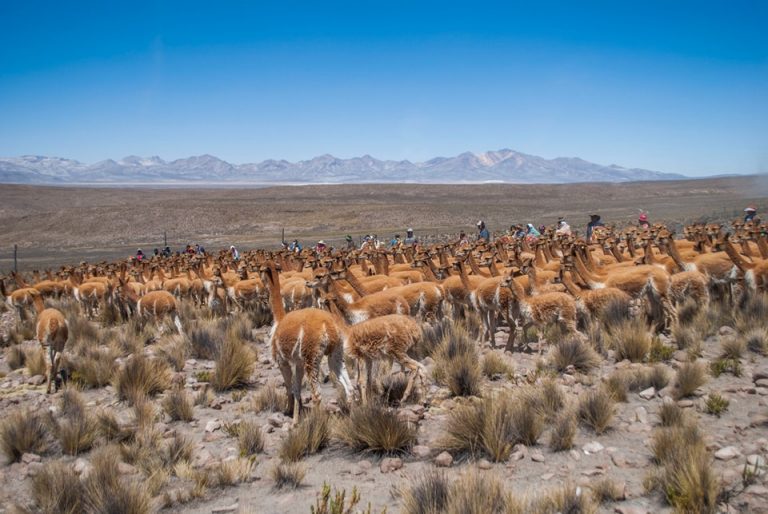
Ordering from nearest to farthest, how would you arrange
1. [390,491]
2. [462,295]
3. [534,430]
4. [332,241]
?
[390,491]
[534,430]
[462,295]
[332,241]

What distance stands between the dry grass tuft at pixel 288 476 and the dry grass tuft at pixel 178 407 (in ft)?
8.78

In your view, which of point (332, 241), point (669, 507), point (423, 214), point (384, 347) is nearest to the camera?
point (669, 507)

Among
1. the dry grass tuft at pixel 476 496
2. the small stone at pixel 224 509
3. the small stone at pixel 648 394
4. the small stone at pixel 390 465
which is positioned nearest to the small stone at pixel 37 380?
the small stone at pixel 224 509

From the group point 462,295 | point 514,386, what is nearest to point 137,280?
point 462,295

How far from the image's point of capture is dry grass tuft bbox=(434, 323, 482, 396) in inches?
Answer: 354

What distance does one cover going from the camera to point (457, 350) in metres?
10.1

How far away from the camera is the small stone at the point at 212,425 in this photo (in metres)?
8.30

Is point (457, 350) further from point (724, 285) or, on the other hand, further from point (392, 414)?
point (724, 285)

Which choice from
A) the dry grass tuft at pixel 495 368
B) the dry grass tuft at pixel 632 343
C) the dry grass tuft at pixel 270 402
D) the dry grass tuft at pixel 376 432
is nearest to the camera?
the dry grass tuft at pixel 376 432

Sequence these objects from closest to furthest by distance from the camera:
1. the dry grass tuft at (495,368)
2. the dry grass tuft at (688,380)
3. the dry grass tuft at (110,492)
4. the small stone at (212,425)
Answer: the dry grass tuft at (110,492), the dry grass tuft at (688,380), the small stone at (212,425), the dry grass tuft at (495,368)

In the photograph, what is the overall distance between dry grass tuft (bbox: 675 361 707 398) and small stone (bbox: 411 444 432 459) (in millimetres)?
3638

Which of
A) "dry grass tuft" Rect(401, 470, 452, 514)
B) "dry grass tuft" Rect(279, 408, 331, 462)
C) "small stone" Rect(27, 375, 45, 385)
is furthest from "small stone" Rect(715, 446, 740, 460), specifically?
→ "small stone" Rect(27, 375, 45, 385)

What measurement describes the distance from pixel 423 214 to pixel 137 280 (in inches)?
2313

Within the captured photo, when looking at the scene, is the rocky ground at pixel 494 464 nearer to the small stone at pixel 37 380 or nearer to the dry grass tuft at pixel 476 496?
the dry grass tuft at pixel 476 496
